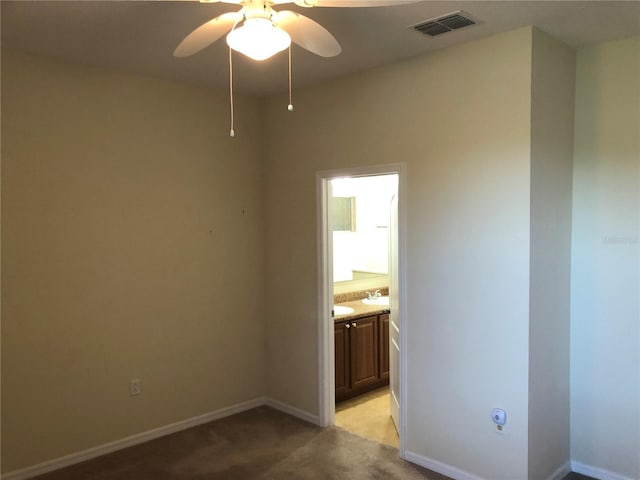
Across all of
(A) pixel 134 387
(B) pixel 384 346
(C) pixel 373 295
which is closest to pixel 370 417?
(B) pixel 384 346

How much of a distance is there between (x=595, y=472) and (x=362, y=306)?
7.95 feet

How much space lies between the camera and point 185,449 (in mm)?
3715

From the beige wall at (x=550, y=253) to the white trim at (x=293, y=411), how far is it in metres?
1.74

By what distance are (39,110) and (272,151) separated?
1806mm

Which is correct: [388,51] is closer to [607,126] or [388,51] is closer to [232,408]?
[607,126]

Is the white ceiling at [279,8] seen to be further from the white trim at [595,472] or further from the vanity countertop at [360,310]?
the white trim at [595,472]

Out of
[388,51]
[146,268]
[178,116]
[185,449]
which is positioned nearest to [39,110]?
[178,116]

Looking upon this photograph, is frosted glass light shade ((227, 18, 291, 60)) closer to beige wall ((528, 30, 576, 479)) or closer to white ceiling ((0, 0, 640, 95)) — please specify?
white ceiling ((0, 0, 640, 95))

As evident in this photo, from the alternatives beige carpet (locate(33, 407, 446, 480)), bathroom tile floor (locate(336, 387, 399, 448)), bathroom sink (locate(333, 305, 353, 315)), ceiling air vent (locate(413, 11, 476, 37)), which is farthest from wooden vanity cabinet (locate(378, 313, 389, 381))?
ceiling air vent (locate(413, 11, 476, 37))

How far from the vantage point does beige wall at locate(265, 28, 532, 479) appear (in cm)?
294

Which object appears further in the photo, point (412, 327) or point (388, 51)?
point (412, 327)

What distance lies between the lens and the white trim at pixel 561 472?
10.4 ft

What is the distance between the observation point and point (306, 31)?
210 centimetres

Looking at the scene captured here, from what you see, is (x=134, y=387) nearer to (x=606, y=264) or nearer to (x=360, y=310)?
(x=360, y=310)
